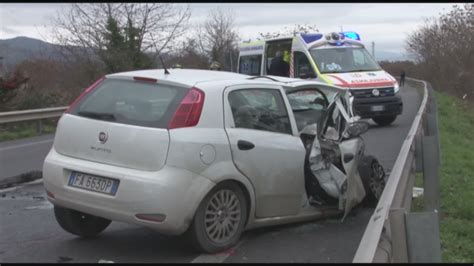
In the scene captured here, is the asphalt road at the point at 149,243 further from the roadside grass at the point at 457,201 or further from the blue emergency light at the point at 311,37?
the blue emergency light at the point at 311,37

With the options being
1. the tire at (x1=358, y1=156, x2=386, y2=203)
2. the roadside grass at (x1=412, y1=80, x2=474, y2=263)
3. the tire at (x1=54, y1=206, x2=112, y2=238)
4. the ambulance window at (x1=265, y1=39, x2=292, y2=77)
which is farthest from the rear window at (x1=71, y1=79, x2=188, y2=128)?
the ambulance window at (x1=265, y1=39, x2=292, y2=77)

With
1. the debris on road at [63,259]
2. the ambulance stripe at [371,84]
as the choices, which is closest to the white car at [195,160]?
the debris on road at [63,259]

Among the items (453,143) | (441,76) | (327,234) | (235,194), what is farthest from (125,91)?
→ (441,76)

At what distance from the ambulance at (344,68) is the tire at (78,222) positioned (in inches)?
374

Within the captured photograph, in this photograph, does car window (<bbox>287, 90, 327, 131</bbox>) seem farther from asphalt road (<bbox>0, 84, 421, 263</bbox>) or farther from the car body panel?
the car body panel

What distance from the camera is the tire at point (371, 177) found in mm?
6828

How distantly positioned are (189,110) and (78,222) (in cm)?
159

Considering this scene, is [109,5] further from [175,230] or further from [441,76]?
[441,76]

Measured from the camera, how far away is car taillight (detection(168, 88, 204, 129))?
16.7 ft

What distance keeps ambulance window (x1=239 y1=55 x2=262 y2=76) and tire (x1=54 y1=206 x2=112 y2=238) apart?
11947 millimetres

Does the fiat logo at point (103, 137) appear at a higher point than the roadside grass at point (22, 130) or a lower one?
higher

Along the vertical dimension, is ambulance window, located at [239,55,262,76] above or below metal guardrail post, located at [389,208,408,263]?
above

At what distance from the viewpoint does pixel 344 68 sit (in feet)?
50.5

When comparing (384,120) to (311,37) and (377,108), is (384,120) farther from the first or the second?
(311,37)
